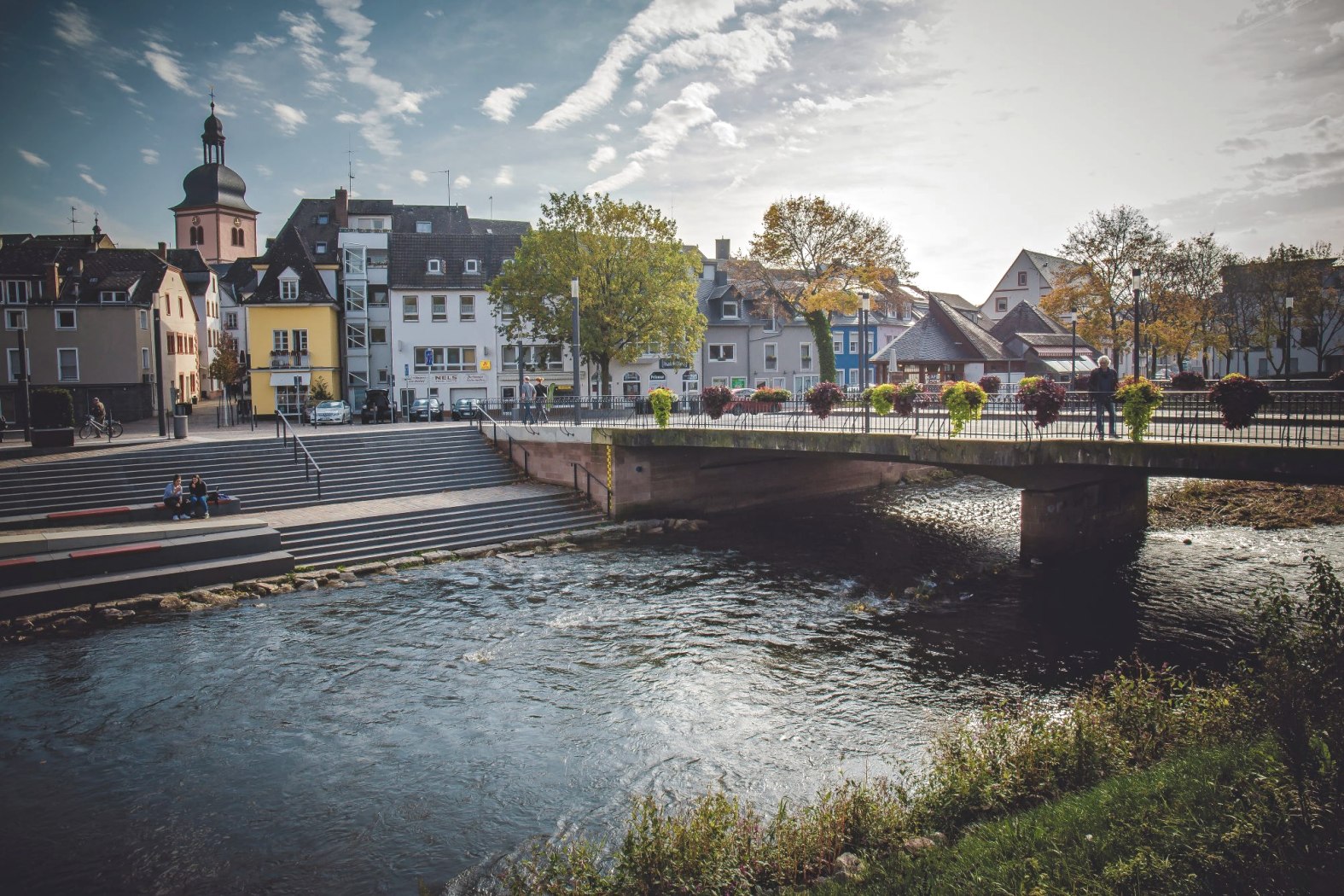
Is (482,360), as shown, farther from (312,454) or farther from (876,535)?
(876,535)

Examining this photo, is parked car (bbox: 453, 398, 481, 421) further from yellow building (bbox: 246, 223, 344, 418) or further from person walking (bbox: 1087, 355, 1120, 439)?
person walking (bbox: 1087, 355, 1120, 439)

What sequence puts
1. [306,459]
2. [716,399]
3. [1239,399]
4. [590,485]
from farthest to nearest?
[590,485] → [716,399] → [306,459] → [1239,399]

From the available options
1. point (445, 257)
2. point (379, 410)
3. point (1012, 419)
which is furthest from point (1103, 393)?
point (445, 257)

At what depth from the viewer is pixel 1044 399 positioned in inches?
779

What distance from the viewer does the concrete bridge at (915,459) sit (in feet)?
54.7

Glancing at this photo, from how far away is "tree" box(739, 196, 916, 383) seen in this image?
147ft

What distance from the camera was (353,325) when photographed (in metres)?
53.6

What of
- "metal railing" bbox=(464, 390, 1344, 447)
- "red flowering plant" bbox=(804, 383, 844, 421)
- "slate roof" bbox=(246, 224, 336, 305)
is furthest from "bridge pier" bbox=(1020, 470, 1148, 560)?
"slate roof" bbox=(246, 224, 336, 305)

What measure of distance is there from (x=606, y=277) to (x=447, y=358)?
14875 millimetres

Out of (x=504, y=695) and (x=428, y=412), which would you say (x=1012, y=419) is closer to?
(x=504, y=695)

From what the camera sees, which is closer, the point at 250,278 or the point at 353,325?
the point at 353,325

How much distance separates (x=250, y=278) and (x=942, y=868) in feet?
279

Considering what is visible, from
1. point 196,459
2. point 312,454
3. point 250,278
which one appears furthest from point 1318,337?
point 250,278

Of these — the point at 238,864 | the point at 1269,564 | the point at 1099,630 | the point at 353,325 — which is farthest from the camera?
the point at 353,325
